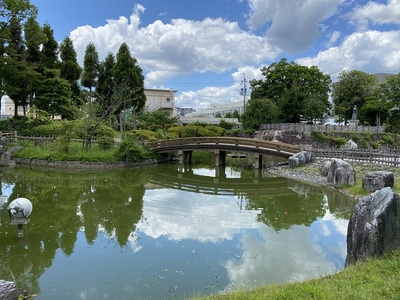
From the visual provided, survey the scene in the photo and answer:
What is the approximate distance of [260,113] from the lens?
34062 millimetres

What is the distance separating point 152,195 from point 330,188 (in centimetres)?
835

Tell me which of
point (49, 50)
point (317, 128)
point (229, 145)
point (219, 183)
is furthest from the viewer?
point (317, 128)

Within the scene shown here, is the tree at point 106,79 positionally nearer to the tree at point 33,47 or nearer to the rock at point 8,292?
the tree at point 33,47

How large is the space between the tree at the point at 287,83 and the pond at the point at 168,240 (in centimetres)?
1976

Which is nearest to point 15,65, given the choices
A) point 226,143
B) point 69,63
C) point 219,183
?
point 69,63

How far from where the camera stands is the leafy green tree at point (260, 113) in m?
33.5

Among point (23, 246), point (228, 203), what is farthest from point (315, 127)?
point (23, 246)

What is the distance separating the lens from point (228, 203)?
1266cm

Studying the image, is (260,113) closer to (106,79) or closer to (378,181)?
(106,79)

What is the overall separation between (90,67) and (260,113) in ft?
62.8

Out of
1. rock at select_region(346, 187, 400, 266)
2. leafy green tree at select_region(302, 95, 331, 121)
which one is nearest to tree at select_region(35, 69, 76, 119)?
leafy green tree at select_region(302, 95, 331, 121)

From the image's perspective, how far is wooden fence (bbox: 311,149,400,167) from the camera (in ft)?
52.6

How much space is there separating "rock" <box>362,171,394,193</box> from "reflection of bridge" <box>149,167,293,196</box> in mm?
3532

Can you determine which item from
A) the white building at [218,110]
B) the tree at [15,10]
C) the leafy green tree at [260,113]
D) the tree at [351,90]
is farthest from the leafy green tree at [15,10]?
the white building at [218,110]
